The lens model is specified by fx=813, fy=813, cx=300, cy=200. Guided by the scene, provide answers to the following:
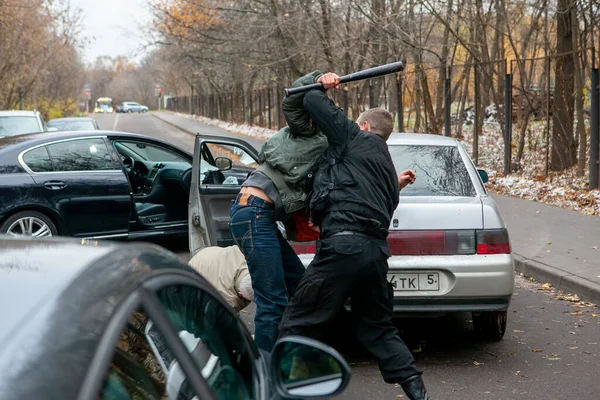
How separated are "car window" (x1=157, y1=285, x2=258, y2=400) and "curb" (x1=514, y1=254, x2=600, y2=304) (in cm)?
548

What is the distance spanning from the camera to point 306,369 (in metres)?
2.70

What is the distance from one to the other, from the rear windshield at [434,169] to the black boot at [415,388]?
2.04 meters

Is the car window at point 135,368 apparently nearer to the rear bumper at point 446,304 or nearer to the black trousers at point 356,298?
the black trousers at point 356,298

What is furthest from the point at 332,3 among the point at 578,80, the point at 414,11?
the point at 578,80

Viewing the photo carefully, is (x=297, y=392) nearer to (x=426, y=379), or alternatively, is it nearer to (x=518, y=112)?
(x=426, y=379)

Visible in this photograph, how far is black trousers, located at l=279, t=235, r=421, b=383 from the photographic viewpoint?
4344 mm

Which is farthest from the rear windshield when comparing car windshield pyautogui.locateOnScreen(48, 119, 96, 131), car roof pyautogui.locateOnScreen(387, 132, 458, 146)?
car windshield pyautogui.locateOnScreen(48, 119, 96, 131)

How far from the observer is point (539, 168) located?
16.5 m

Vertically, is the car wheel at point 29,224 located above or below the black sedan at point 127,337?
below

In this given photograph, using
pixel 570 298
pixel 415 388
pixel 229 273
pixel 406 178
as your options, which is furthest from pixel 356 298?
pixel 570 298

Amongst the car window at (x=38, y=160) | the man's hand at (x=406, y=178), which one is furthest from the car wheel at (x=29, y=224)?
the man's hand at (x=406, y=178)

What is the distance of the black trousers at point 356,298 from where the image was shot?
434 cm

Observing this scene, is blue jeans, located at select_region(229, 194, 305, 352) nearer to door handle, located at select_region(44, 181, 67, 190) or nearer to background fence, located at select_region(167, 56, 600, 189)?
door handle, located at select_region(44, 181, 67, 190)

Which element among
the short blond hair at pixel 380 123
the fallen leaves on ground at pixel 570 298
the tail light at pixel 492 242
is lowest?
the fallen leaves on ground at pixel 570 298
